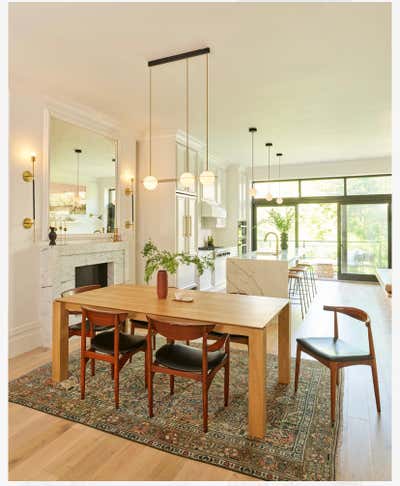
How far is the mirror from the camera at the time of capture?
13.3 ft

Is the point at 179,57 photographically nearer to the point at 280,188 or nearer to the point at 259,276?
the point at 259,276

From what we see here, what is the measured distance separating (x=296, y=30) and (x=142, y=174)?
Result: 11.7ft

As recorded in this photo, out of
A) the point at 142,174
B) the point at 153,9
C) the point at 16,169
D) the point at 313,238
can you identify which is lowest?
the point at 313,238

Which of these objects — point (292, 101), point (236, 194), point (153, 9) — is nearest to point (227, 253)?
point (236, 194)

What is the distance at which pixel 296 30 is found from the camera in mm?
2688

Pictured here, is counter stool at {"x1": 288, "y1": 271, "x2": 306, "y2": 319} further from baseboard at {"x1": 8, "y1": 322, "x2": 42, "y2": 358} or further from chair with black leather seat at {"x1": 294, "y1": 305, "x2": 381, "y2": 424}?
baseboard at {"x1": 8, "y1": 322, "x2": 42, "y2": 358}

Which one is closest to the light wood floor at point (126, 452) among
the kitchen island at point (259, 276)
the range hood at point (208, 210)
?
the kitchen island at point (259, 276)

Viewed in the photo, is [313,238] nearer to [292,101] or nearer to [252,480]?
[292,101]

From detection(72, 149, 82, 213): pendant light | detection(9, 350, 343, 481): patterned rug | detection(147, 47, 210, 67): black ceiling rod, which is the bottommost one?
detection(9, 350, 343, 481): patterned rug

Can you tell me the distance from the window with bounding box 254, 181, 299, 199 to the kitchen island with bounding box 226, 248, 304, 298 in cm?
397

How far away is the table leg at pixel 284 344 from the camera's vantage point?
2787 mm

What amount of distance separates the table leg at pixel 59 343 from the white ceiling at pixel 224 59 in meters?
2.31

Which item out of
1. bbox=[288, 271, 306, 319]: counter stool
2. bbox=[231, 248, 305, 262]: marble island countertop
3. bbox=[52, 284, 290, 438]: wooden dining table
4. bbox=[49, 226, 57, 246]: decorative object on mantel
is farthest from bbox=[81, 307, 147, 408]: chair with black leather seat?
bbox=[288, 271, 306, 319]: counter stool

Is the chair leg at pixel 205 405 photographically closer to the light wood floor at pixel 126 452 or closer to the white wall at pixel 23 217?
the light wood floor at pixel 126 452
